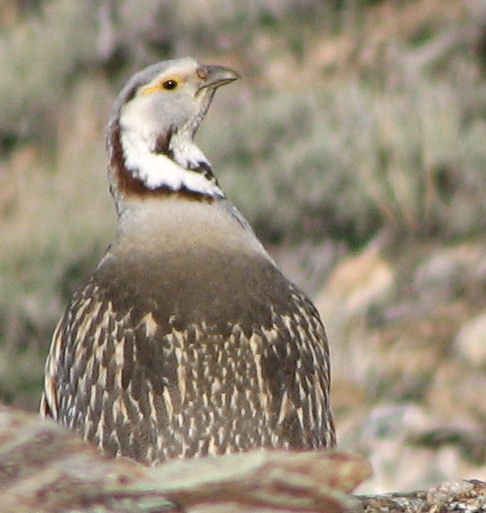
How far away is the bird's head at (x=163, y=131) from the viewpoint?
7.56 meters

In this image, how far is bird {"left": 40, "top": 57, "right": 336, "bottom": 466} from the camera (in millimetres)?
6219

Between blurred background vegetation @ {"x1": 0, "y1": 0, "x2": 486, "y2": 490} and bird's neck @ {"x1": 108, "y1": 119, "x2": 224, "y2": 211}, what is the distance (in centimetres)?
331

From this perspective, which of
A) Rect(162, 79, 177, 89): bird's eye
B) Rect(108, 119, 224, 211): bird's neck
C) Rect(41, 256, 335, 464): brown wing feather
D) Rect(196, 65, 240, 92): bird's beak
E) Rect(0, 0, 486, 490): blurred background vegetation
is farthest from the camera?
Rect(0, 0, 486, 490): blurred background vegetation

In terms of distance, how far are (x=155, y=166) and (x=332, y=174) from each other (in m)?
6.78

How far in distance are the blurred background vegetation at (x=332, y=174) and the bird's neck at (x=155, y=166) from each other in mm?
3307

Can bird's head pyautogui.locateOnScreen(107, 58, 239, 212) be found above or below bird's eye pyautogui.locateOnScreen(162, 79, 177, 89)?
below

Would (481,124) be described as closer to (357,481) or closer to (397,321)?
(397,321)

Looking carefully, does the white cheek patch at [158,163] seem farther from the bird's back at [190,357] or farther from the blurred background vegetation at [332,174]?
the blurred background vegetation at [332,174]

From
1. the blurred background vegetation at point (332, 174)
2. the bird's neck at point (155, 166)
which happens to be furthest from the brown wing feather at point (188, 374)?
the blurred background vegetation at point (332, 174)

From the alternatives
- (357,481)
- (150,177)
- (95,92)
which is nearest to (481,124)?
(95,92)

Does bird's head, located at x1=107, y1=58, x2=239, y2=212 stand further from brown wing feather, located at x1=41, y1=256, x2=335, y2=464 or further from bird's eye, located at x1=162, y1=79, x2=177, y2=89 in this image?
brown wing feather, located at x1=41, y1=256, x2=335, y2=464

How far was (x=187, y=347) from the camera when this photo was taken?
6336mm

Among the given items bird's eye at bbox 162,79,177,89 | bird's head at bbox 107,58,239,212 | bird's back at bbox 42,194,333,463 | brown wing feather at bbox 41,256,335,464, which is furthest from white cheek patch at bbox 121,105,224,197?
brown wing feather at bbox 41,256,335,464

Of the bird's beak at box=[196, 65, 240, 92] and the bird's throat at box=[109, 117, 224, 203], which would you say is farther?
the bird's beak at box=[196, 65, 240, 92]
